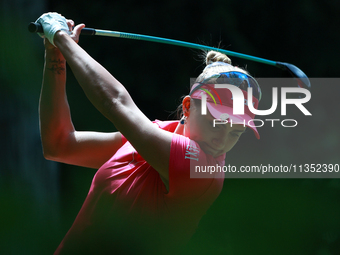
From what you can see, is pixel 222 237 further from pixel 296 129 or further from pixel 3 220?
pixel 3 220

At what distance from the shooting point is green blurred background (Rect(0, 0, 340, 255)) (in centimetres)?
261

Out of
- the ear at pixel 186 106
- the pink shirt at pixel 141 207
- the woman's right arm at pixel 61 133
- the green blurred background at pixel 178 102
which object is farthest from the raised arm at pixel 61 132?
the green blurred background at pixel 178 102

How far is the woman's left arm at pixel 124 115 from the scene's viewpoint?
88 cm

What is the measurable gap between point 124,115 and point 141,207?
0.30 meters

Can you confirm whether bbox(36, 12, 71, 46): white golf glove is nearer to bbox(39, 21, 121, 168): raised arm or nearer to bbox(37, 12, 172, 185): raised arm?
bbox(39, 21, 121, 168): raised arm

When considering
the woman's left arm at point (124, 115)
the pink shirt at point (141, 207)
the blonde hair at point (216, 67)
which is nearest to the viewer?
the woman's left arm at point (124, 115)

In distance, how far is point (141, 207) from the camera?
3.34ft

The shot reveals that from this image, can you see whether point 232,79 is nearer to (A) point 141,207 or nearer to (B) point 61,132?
(A) point 141,207

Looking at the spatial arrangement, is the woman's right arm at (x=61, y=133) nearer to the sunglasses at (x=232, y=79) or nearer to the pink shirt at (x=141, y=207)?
the pink shirt at (x=141, y=207)

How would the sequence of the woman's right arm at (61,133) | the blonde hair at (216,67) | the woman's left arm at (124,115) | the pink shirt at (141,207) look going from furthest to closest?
the woman's right arm at (61,133), the blonde hair at (216,67), the pink shirt at (141,207), the woman's left arm at (124,115)

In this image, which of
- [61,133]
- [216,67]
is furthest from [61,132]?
[216,67]

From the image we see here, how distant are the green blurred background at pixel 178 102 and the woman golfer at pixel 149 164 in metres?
1.48

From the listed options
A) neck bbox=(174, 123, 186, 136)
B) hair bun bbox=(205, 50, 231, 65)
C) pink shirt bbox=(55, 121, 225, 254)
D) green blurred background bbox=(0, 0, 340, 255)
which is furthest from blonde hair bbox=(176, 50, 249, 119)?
green blurred background bbox=(0, 0, 340, 255)

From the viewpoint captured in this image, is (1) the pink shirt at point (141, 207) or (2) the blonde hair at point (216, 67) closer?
(1) the pink shirt at point (141, 207)
